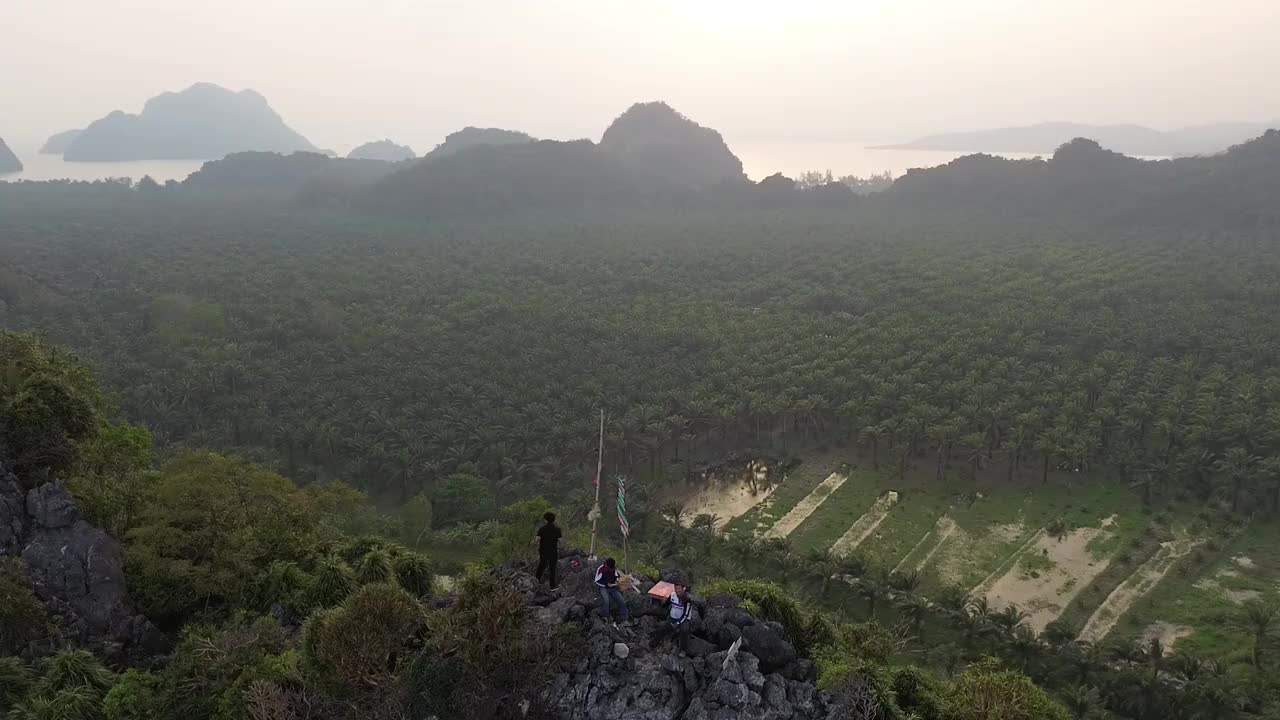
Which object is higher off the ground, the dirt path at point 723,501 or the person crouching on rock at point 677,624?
the person crouching on rock at point 677,624

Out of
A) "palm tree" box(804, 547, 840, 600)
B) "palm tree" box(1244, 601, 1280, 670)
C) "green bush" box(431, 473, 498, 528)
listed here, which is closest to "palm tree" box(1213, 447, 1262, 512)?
"palm tree" box(1244, 601, 1280, 670)

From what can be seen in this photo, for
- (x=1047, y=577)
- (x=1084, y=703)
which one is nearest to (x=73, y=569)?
(x=1084, y=703)

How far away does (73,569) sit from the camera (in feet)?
73.0

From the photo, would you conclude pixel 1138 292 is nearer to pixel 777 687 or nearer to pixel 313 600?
pixel 777 687

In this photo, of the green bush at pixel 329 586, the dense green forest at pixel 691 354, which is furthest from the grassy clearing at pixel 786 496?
the green bush at pixel 329 586

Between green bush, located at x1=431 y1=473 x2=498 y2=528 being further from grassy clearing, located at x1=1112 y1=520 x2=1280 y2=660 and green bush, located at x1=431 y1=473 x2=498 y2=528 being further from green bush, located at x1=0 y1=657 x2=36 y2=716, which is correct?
grassy clearing, located at x1=1112 y1=520 x2=1280 y2=660

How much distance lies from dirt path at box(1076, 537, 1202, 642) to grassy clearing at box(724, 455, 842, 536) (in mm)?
17437

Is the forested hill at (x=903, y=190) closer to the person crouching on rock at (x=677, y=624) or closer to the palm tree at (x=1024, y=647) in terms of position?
the palm tree at (x=1024, y=647)

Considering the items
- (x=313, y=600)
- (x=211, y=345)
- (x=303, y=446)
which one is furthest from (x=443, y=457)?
(x=211, y=345)

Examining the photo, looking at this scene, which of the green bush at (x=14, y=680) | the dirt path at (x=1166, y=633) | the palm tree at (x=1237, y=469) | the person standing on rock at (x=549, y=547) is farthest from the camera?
the palm tree at (x=1237, y=469)

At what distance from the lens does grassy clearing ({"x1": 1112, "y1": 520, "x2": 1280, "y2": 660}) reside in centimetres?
3272

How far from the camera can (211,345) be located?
66.2m

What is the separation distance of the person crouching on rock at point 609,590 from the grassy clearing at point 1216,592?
95.1 feet

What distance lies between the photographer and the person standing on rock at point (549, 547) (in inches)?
683
